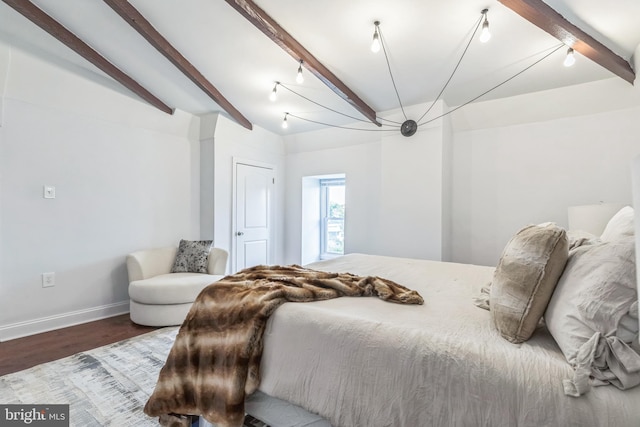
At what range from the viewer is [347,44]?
9.09 feet

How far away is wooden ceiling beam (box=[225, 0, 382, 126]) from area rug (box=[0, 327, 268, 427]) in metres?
2.86

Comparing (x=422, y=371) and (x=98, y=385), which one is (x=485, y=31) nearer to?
(x=422, y=371)

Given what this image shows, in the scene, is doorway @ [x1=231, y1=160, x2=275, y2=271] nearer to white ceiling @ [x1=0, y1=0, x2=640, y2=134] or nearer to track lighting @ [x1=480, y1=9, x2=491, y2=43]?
white ceiling @ [x1=0, y1=0, x2=640, y2=134]

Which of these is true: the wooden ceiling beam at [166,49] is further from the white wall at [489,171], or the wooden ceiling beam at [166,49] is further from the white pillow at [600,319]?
the white pillow at [600,319]

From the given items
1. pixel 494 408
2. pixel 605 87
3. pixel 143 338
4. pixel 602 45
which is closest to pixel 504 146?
pixel 605 87

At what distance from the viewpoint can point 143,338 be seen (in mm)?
2686

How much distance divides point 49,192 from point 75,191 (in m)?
0.21

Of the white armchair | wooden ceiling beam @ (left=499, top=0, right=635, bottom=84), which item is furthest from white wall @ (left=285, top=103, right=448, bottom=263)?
the white armchair

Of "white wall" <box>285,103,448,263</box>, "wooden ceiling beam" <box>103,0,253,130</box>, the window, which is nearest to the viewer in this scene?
"wooden ceiling beam" <box>103,0,253,130</box>

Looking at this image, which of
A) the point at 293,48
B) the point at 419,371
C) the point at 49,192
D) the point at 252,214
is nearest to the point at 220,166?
the point at 252,214

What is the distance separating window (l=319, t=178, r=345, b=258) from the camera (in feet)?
17.4

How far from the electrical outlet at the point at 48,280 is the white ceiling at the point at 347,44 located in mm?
2145

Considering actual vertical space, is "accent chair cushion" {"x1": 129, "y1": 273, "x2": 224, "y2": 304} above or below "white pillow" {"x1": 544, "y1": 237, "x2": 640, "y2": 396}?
below

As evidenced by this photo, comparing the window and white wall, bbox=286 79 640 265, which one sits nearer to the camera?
white wall, bbox=286 79 640 265
